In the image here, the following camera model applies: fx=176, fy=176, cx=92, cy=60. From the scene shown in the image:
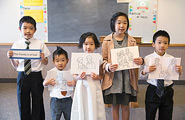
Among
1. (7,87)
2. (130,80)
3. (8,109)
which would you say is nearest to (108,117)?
(130,80)

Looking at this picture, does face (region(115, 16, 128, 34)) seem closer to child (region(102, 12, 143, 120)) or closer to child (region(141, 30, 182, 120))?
child (region(102, 12, 143, 120))

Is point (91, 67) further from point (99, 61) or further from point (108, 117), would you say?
point (108, 117)

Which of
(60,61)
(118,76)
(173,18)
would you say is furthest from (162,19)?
(60,61)

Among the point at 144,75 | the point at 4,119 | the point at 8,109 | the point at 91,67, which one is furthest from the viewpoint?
the point at 8,109

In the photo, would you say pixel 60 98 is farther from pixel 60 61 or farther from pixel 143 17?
pixel 143 17

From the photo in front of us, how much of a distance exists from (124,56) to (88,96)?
19.3 inches

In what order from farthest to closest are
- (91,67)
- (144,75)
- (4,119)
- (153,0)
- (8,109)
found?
(153,0) < (8,109) < (4,119) < (144,75) < (91,67)

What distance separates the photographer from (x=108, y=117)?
2.43 m

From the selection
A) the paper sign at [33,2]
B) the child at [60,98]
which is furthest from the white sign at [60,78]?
the paper sign at [33,2]

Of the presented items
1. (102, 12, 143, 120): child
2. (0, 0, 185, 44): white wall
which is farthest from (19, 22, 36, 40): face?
(0, 0, 185, 44): white wall

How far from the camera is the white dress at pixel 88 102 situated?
5.12 ft

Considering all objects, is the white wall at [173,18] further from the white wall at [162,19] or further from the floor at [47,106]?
the floor at [47,106]

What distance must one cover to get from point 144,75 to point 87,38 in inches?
25.9

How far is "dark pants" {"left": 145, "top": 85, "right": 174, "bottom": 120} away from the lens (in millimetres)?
1650
